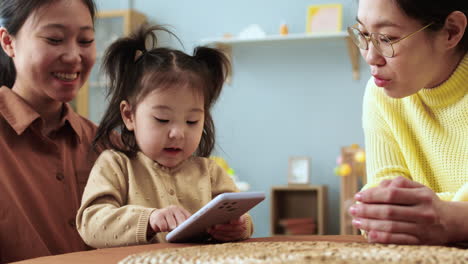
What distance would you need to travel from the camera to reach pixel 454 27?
1159mm

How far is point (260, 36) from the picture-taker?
4.34 m

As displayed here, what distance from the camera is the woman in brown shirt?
1.32 meters

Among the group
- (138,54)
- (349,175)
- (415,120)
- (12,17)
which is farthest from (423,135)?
(349,175)

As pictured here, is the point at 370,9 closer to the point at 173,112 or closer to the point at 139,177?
the point at 173,112

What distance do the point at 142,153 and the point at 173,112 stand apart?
0.13 m

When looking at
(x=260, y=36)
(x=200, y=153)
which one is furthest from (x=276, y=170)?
(x=200, y=153)

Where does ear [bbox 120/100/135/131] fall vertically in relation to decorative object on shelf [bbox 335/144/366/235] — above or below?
above

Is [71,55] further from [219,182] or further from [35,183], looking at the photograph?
[219,182]

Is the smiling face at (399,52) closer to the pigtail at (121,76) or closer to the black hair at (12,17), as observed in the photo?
the pigtail at (121,76)

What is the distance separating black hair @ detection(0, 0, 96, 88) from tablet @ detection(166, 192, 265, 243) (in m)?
0.73

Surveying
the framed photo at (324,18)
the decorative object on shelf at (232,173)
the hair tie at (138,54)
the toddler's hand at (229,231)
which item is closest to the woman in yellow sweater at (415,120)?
the toddler's hand at (229,231)

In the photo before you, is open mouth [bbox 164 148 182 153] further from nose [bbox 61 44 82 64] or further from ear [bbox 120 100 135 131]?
nose [bbox 61 44 82 64]

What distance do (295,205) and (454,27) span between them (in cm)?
326

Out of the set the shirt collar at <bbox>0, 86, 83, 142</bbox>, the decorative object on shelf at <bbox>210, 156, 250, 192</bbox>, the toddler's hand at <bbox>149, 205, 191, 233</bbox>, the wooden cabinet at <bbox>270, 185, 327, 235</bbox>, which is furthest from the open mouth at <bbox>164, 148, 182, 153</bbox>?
the wooden cabinet at <bbox>270, 185, 327, 235</bbox>
